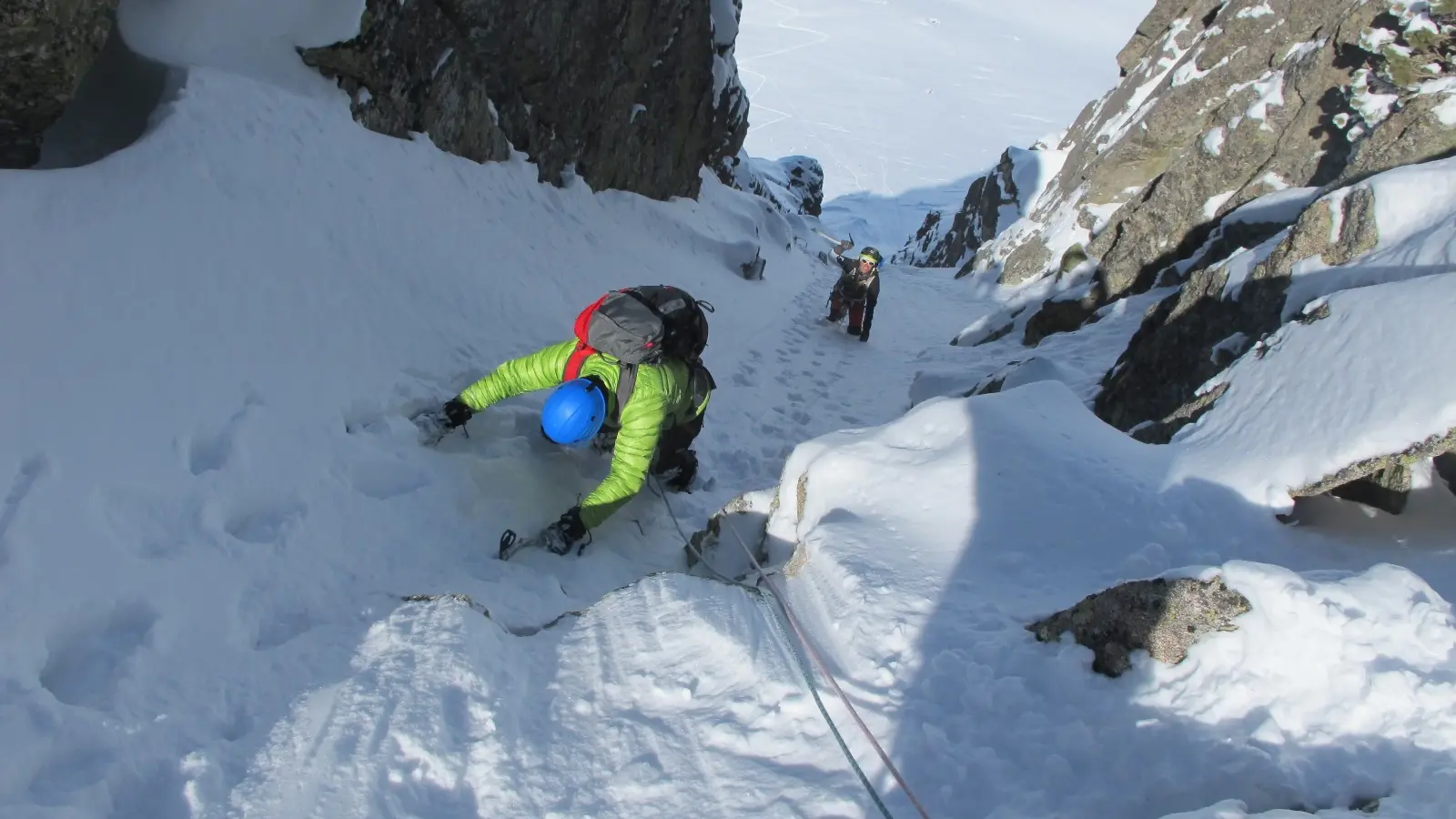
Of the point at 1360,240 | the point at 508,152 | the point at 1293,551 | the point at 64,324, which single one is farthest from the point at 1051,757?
the point at 508,152

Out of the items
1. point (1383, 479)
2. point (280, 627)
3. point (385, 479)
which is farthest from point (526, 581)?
point (1383, 479)

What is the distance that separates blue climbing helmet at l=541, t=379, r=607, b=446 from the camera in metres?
4.33

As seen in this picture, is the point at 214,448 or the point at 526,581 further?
the point at 526,581

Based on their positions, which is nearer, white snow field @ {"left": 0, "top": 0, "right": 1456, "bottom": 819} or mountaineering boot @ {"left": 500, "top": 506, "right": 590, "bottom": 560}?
white snow field @ {"left": 0, "top": 0, "right": 1456, "bottom": 819}

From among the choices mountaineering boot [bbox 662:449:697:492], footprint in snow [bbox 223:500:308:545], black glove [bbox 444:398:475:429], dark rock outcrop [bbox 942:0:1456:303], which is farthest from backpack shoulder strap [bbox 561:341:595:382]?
dark rock outcrop [bbox 942:0:1456:303]

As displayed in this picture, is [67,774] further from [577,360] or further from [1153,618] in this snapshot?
[1153,618]

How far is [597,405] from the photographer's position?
14.3 ft

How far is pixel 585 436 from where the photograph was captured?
14.6 ft

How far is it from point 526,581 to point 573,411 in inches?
37.2

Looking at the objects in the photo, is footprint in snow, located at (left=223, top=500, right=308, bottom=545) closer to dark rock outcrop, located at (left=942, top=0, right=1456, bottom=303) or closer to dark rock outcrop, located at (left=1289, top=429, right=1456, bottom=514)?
dark rock outcrop, located at (left=1289, top=429, right=1456, bottom=514)

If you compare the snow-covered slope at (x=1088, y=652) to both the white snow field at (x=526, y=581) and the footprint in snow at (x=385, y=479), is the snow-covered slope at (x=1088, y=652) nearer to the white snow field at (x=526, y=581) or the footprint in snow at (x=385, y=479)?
the white snow field at (x=526, y=581)

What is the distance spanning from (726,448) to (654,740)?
14.5ft

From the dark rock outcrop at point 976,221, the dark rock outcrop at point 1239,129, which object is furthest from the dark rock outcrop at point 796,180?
the dark rock outcrop at point 1239,129

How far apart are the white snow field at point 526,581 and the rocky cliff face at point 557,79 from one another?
1.98 metres
